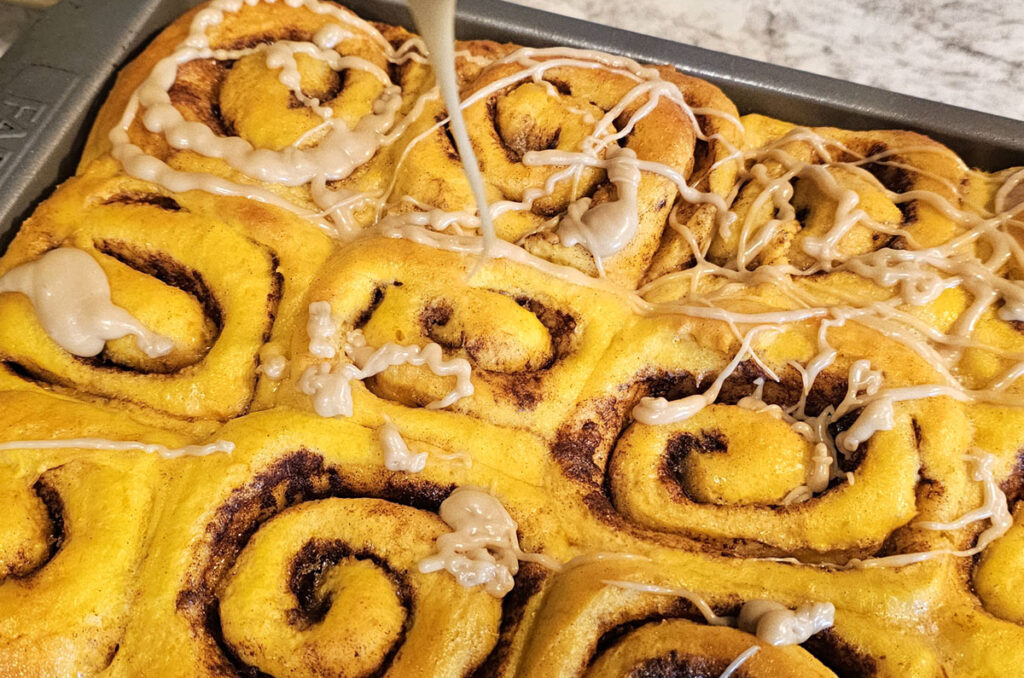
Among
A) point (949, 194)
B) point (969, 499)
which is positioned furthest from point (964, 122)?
point (969, 499)

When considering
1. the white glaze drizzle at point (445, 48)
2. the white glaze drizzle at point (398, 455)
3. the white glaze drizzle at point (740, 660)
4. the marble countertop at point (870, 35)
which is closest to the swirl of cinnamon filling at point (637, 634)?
the white glaze drizzle at point (740, 660)

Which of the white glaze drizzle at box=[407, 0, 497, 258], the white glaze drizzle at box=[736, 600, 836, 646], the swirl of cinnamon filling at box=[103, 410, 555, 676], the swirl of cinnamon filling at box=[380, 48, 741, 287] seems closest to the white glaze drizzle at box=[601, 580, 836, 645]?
the white glaze drizzle at box=[736, 600, 836, 646]

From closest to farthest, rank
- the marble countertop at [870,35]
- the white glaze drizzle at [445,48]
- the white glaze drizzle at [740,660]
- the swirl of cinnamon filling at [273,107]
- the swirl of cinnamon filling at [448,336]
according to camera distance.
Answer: the white glaze drizzle at [740,660], the white glaze drizzle at [445,48], the swirl of cinnamon filling at [448,336], the swirl of cinnamon filling at [273,107], the marble countertop at [870,35]

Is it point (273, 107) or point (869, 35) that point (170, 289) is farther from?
point (869, 35)

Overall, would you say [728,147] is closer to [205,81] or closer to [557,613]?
[557,613]

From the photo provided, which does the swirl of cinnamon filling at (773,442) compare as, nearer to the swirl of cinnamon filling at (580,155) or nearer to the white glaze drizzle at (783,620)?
the white glaze drizzle at (783,620)

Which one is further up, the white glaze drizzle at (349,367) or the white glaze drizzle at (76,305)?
the white glaze drizzle at (76,305)

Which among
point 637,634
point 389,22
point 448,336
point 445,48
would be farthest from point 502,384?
point 389,22
